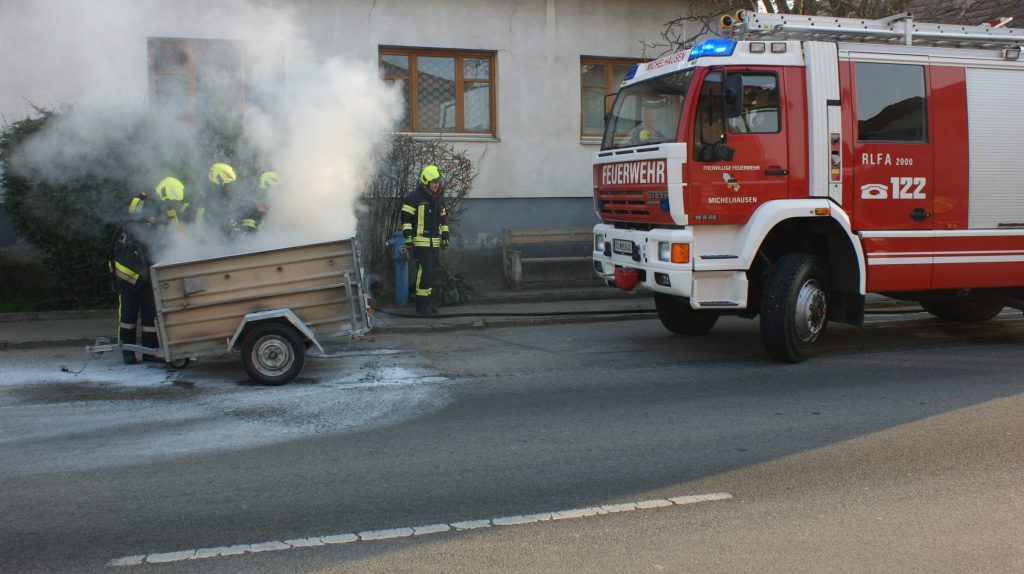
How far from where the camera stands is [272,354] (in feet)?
23.4

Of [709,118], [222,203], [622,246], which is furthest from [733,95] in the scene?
[222,203]

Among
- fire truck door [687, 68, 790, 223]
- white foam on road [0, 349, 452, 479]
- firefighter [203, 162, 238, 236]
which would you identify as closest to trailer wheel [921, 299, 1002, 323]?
fire truck door [687, 68, 790, 223]

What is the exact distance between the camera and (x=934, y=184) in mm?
7965

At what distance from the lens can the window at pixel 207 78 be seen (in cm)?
964

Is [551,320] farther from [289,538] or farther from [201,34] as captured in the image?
[289,538]

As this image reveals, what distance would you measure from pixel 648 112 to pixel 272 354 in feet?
13.8

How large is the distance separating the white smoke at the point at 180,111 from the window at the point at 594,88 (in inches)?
201

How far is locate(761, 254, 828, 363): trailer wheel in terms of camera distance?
760 cm

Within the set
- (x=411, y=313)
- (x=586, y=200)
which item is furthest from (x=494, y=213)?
(x=411, y=313)

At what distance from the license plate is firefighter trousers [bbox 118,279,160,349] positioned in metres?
4.59

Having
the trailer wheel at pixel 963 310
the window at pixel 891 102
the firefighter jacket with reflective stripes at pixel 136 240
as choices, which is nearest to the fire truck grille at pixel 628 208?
the window at pixel 891 102

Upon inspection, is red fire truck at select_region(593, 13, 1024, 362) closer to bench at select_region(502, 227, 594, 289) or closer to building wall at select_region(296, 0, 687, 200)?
bench at select_region(502, 227, 594, 289)

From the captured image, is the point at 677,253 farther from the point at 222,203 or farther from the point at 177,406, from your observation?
the point at 222,203

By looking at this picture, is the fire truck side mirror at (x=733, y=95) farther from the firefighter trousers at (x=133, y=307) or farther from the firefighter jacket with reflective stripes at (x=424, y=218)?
the firefighter trousers at (x=133, y=307)
